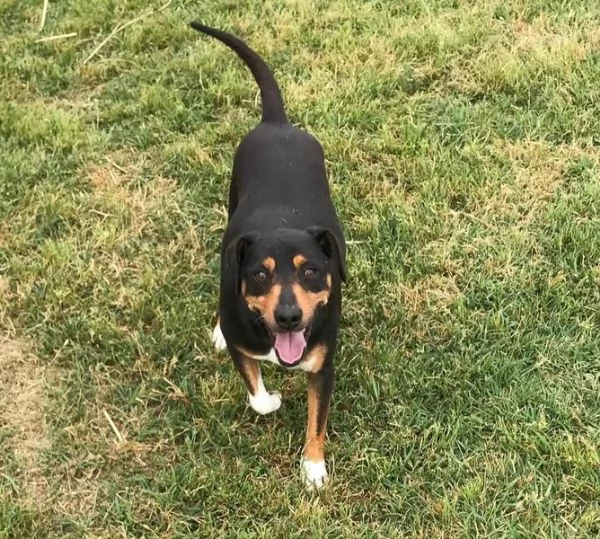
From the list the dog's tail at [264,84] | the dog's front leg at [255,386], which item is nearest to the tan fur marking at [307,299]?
the dog's front leg at [255,386]

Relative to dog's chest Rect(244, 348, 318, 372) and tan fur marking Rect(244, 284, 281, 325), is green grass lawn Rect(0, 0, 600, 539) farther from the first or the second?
tan fur marking Rect(244, 284, 281, 325)

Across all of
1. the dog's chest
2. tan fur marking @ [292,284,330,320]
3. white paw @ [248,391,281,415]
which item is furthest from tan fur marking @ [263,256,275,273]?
white paw @ [248,391,281,415]

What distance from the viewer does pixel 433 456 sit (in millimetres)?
3660

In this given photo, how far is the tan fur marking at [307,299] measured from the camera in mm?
3139

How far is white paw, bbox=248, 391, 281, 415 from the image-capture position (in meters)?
3.71

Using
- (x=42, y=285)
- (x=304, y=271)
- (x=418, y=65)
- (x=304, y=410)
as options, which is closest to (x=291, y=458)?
(x=304, y=410)

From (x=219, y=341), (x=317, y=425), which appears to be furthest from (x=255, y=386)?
(x=219, y=341)

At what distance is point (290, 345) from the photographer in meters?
3.26

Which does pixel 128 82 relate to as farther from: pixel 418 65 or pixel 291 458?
pixel 291 458

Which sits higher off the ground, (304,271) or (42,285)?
(304,271)

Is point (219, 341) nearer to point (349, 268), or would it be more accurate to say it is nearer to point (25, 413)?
point (349, 268)

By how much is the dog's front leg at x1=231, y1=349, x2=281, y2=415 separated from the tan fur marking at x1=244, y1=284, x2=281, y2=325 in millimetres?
399

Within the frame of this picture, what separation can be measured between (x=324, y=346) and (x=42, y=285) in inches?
74.3

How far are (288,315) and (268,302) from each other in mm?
119
